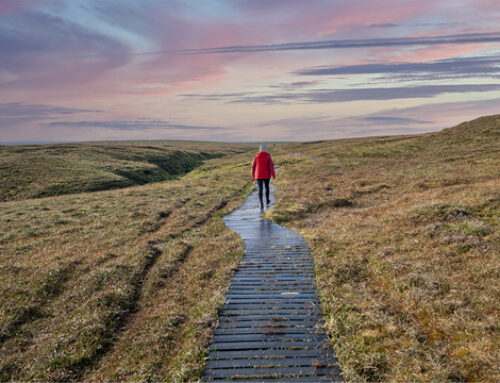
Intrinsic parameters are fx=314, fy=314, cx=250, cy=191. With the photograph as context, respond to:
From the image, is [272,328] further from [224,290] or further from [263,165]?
[263,165]

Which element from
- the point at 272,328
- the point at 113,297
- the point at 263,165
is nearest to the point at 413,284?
the point at 272,328

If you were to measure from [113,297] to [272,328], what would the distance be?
6139 mm

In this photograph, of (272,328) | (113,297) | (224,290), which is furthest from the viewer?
(113,297)

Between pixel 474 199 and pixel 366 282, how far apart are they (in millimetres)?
9994

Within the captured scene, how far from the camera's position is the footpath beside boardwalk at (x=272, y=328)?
6.92 m

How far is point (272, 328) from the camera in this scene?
8.38 m

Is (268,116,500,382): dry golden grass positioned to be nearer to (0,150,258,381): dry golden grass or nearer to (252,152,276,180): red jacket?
(252,152,276,180): red jacket

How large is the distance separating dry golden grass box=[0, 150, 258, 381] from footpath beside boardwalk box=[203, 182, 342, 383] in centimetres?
51

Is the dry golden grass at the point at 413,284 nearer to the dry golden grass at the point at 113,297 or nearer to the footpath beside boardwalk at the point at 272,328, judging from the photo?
the footpath beside boardwalk at the point at 272,328

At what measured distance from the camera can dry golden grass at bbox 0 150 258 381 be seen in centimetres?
809

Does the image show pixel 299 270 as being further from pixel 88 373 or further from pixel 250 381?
pixel 88 373

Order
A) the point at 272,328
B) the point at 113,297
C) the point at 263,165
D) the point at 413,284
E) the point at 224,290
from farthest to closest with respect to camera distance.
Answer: the point at 263,165 < the point at 113,297 < the point at 224,290 < the point at 413,284 < the point at 272,328

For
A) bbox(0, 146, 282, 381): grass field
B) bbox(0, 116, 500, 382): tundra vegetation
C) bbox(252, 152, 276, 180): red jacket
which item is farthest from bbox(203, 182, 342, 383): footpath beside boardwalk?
bbox(252, 152, 276, 180): red jacket

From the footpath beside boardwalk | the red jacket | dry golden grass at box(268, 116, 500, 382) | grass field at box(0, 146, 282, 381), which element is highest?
the red jacket
